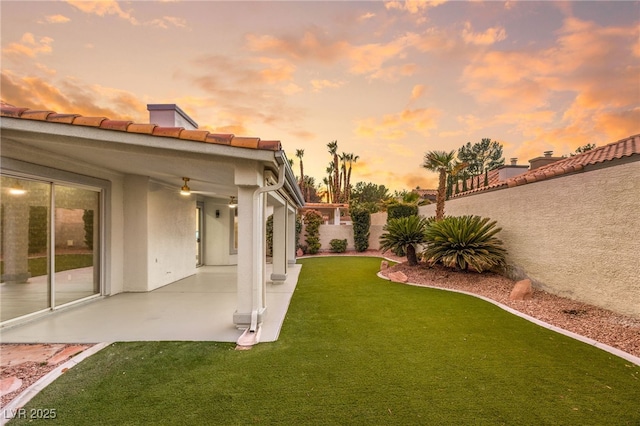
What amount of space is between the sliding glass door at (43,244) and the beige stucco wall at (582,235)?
10.8 m

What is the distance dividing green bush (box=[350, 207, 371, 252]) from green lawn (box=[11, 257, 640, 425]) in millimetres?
13286

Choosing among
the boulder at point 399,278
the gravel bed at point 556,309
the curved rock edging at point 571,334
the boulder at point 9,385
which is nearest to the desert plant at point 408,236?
the gravel bed at point 556,309

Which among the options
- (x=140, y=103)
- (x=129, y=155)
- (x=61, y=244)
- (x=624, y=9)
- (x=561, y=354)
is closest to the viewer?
(x=561, y=354)

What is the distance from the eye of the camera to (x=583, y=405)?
2725mm

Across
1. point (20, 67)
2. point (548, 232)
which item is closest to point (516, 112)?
point (548, 232)

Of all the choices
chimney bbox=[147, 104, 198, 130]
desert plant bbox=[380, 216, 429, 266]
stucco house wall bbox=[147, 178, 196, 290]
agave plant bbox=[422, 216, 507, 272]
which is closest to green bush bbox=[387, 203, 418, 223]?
desert plant bbox=[380, 216, 429, 266]

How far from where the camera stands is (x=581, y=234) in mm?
6090

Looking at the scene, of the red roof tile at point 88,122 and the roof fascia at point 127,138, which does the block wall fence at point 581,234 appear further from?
the red roof tile at point 88,122

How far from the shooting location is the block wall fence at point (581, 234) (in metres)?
5.14

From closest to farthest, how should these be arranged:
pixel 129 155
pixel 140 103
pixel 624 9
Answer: pixel 129 155 < pixel 624 9 < pixel 140 103

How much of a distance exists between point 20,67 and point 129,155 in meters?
6.76

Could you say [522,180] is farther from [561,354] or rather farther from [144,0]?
[144,0]

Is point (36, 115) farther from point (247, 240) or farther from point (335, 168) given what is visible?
point (335, 168)

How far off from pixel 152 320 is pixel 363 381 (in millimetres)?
4230
